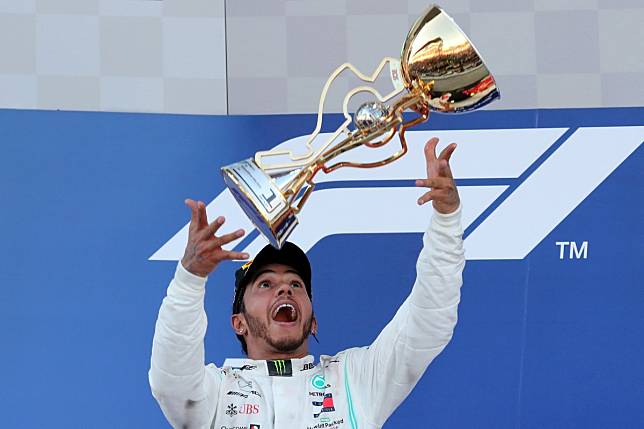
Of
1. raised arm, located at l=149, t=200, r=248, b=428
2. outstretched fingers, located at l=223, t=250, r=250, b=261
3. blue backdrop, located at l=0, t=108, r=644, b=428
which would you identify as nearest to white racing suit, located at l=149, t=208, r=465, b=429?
raised arm, located at l=149, t=200, r=248, b=428

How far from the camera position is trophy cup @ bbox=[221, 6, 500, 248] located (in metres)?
2.20

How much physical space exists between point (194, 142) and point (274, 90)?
0.83 feet

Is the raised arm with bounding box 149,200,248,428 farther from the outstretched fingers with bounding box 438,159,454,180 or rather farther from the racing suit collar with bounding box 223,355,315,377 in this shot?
the outstretched fingers with bounding box 438,159,454,180

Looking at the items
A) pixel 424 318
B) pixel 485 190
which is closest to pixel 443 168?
pixel 424 318

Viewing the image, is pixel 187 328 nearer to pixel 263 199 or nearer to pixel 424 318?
pixel 263 199

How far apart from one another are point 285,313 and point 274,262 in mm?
118

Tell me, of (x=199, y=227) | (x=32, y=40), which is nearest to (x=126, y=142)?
(x=32, y=40)

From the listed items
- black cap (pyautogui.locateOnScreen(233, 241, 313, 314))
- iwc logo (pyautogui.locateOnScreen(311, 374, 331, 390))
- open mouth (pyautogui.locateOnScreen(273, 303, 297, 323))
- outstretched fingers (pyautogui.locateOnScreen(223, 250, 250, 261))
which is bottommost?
iwc logo (pyautogui.locateOnScreen(311, 374, 331, 390))

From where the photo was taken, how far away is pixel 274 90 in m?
3.29

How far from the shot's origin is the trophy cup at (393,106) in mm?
2195

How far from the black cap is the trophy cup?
0.43 m

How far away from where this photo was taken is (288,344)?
2598 mm

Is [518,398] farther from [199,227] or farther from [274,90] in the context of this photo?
[199,227]

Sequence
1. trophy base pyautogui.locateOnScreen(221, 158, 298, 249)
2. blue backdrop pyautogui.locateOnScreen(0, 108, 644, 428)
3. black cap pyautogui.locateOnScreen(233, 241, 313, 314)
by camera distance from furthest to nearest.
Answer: blue backdrop pyautogui.locateOnScreen(0, 108, 644, 428), black cap pyautogui.locateOnScreen(233, 241, 313, 314), trophy base pyautogui.locateOnScreen(221, 158, 298, 249)
